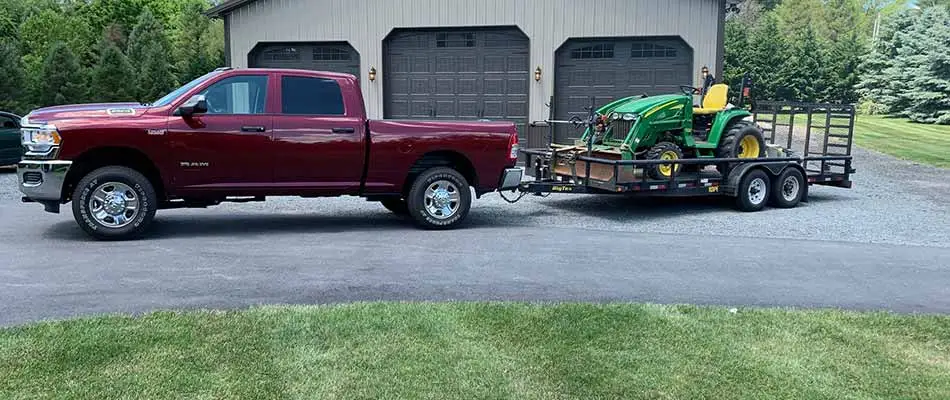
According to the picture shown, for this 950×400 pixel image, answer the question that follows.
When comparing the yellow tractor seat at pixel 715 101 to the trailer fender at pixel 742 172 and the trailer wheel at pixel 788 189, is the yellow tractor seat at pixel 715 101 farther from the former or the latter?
the trailer wheel at pixel 788 189

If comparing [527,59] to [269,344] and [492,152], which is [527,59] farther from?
[269,344]

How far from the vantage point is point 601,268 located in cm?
782

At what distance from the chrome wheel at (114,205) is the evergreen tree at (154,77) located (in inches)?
844

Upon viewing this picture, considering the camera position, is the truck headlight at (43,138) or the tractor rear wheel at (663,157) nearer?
the truck headlight at (43,138)

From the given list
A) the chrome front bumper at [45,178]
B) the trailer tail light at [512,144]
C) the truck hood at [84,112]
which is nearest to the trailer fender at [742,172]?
the trailer tail light at [512,144]

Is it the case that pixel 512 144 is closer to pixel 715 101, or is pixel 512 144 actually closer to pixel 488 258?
pixel 488 258

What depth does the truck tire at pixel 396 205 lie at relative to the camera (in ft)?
35.8

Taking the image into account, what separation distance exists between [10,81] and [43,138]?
1857 cm

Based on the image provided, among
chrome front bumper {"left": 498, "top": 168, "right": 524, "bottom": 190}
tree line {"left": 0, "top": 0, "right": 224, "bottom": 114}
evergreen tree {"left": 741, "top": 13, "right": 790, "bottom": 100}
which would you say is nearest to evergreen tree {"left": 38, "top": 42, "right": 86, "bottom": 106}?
tree line {"left": 0, "top": 0, "right": 224, "bottom": 114}

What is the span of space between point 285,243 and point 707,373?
5.38 m

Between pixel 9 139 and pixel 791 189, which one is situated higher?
pixel 9 139

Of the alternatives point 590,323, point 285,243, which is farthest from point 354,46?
point 590,323

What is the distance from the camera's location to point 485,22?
17.7 metres

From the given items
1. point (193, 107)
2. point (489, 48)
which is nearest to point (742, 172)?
point (489, 48)
